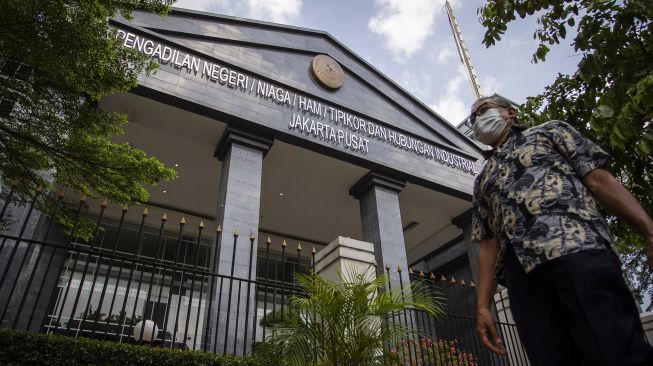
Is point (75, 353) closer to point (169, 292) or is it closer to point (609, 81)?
point (169, 292)

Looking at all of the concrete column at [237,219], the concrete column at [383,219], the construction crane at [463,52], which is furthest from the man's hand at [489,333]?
the construction crane at [463,52]

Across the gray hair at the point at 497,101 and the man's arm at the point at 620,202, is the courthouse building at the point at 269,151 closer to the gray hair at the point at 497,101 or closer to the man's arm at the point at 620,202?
the gray hair at the point at 497,101

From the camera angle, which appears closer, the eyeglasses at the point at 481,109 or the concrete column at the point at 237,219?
the eyeglasses at the point at 481,109

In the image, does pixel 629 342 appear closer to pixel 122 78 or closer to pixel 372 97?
pixel 122 78

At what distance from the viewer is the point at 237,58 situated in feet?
40.7

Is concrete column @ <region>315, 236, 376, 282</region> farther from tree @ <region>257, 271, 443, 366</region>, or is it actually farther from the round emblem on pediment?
the round emblem on pediment

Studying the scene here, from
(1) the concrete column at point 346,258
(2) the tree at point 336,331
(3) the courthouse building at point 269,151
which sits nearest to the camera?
(2) the tree at point 336,331

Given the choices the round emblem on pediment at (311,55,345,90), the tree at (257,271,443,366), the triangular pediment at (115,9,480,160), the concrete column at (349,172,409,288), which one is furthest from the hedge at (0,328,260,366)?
the round emblem on pediment at (311,55,345,90)

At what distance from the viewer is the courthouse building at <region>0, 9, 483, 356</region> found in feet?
35.7

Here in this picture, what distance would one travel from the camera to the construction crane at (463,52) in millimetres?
35812

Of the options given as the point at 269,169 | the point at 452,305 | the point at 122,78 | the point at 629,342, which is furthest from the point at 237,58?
the point at 452,305

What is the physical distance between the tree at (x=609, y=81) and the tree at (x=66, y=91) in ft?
17.1

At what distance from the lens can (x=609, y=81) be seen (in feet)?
17.0

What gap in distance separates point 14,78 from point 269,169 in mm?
8076
